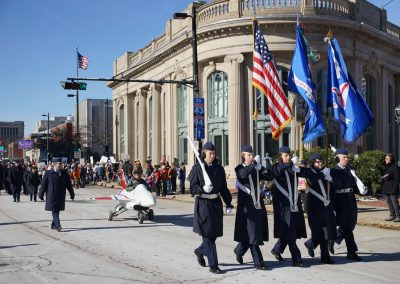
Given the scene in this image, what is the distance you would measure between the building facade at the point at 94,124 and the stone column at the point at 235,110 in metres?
50.9

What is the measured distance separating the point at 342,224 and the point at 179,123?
29.5m

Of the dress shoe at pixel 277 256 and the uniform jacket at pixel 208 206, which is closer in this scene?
the uniform jacket at pixel 208 206

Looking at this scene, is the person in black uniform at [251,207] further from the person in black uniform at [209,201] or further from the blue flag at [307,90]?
the blue flag at [307,90]

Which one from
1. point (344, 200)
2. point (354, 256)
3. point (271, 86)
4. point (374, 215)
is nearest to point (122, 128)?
point (271, 86)

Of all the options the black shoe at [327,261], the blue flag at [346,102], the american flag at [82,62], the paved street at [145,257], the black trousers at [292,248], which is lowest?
the paved street at [145,257]

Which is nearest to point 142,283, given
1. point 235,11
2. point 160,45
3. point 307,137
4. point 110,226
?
point 110,226

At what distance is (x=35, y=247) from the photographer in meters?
11.0

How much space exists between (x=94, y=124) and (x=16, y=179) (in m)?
66.8

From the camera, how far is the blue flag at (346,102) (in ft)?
46.3

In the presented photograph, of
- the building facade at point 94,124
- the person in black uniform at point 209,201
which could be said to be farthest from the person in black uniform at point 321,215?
the building facade at point 94,124

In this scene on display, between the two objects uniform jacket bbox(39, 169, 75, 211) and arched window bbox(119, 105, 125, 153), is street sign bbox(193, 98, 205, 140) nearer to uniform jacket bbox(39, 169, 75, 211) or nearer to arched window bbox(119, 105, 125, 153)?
uniform jacket bbox(39, 169, 75, 211)

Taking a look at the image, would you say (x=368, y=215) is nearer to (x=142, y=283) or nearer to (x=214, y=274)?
(x=214, y=274)

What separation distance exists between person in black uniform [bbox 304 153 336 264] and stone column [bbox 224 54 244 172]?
866 inches

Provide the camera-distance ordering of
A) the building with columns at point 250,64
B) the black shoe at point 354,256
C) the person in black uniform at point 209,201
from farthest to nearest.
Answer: the building with columns at point 250,64, the black shoe at point 354,256, the person in black uniform at point 209,201
